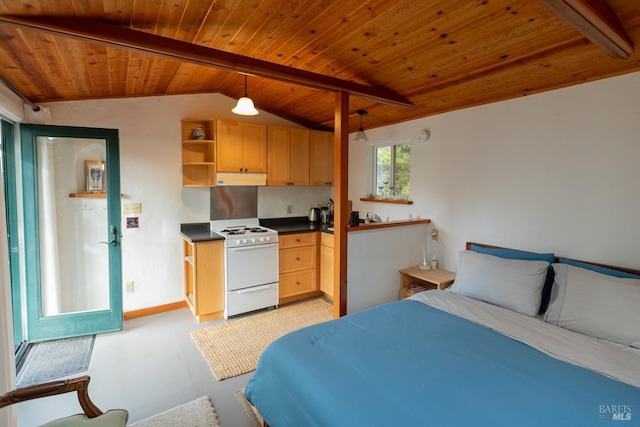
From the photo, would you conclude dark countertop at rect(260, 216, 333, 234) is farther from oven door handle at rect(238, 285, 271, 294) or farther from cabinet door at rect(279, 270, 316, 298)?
oven door handle at rect(238, 285, 271, 294)

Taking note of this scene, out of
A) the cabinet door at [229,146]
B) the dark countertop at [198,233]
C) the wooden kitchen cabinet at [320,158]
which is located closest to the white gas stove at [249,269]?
the dark countertop at [198,233]

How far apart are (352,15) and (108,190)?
2828 mm

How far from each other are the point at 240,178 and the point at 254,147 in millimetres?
423

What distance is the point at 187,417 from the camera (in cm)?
204

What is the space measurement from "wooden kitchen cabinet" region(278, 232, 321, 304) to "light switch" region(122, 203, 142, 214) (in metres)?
1.58

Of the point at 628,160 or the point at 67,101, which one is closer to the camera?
the point at 628,160

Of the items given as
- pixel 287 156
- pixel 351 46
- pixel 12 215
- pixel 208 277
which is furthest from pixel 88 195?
pixel 351 46

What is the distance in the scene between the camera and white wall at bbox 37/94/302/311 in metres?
3.38

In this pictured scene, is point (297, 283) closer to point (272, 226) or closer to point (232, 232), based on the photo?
point (272, 226)

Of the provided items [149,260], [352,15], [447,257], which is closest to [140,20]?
[352,15]

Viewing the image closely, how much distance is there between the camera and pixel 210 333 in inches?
125

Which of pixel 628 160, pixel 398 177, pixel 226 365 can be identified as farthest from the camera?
pixel 398 177

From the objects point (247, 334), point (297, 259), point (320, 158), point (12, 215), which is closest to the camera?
point (12, 215)

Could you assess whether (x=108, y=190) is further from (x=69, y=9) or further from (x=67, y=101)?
(x=69, y=9)
